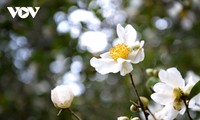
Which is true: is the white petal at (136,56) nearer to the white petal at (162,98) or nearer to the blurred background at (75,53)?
the white petal at (162,98)

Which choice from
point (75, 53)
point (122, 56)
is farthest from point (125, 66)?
point (75, 53)

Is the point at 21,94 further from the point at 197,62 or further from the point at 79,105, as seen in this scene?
the point at 197,62

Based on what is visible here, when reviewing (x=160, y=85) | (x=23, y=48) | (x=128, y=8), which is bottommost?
(x=128, y=8)

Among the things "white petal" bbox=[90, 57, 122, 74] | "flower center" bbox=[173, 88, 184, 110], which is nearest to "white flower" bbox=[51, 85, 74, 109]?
"white petal" bbox=[90, 57, 122, 74]

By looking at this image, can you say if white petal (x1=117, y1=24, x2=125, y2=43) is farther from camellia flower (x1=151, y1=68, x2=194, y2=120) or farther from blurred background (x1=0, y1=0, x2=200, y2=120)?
blurred background (x1=0, y1=0, x2=200, y2=120)

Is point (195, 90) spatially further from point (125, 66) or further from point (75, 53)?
point (75, 53)

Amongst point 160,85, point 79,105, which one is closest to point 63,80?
point 79,105
